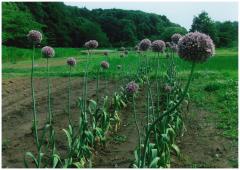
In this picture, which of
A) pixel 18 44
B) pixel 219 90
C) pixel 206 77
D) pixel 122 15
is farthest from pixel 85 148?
pixel 122 15

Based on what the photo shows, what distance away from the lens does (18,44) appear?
3662 cm

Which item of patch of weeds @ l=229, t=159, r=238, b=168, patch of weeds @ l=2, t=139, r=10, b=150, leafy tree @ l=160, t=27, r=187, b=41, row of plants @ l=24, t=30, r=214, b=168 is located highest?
leafy tree @ l=160, t=27, r=187, b=41

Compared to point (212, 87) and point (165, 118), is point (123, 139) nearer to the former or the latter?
point (165, 118)

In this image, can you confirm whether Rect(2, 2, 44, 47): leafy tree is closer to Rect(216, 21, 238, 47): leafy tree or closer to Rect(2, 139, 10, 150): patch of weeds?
Rect(2, 139, 10, 150): patch of weeds

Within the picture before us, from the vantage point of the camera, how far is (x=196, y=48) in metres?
3.68

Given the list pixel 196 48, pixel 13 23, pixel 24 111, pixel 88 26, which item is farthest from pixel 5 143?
pixel 88 26

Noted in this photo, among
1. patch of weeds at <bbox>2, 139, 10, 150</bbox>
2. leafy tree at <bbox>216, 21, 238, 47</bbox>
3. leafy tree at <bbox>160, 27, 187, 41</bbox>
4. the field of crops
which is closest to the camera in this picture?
the field of crops

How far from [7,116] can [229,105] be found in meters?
4.31

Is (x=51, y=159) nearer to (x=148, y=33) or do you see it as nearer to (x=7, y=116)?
(x=7, y=116)

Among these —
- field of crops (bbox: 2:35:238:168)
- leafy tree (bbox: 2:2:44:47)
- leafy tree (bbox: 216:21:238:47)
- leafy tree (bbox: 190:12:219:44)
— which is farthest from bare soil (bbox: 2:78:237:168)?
leafy tree (bbox: 216:21:238:47)

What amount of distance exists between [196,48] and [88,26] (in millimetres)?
37232

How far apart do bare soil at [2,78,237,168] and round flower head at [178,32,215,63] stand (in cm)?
225

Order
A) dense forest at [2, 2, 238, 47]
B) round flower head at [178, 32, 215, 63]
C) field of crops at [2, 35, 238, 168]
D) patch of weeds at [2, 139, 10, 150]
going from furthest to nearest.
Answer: dense forest at [2, 2, 238, 47] → patch of weeds at [2, 139, 10, 150] → field of crops at [2, 35, 238, 168] → round flower head at [178, 32, 215, 63]

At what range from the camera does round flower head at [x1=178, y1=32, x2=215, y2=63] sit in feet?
12.0
